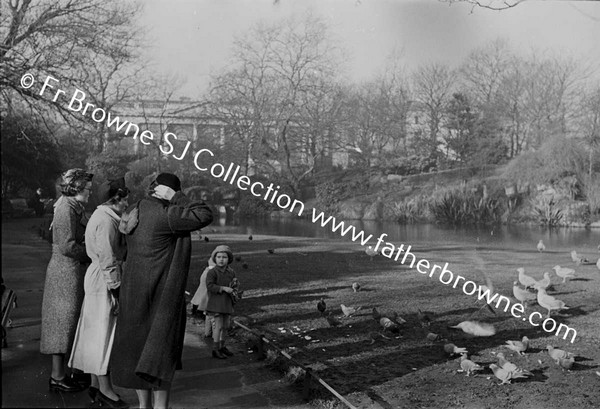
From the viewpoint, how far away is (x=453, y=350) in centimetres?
581

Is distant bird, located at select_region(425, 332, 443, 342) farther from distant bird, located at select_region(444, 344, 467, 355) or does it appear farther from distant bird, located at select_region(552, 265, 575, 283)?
distant bird, located at select_region(552, 265, 575, 283)

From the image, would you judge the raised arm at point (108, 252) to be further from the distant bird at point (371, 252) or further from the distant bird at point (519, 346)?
the distant bird at point (371, 252)

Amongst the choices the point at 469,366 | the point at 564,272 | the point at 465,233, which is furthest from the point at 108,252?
the point at 564,272

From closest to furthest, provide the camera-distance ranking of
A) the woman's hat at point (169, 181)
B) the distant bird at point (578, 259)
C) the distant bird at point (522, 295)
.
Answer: the woman's hat at point (169, 181)
the distant bird at point (522, 295)
the distant bird at point (578, 259)

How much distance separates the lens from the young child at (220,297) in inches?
229

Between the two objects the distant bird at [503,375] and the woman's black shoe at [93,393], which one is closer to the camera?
the woman's black shoe at [93,393]

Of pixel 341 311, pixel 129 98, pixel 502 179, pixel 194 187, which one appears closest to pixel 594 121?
pixel 502 179

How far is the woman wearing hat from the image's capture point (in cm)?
434

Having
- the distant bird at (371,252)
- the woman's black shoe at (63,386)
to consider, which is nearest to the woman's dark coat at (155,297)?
the woman's black shoe at (63,386)

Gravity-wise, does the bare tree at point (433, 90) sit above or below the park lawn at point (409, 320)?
above

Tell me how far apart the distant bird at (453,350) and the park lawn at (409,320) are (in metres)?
0.10

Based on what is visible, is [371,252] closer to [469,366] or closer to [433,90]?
[433,90]

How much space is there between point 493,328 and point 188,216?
4.21m

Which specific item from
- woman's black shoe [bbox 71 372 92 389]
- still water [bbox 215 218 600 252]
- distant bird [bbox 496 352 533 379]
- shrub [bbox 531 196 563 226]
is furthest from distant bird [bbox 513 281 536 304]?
woman's black shoe [bbox 71 372 92 389]
